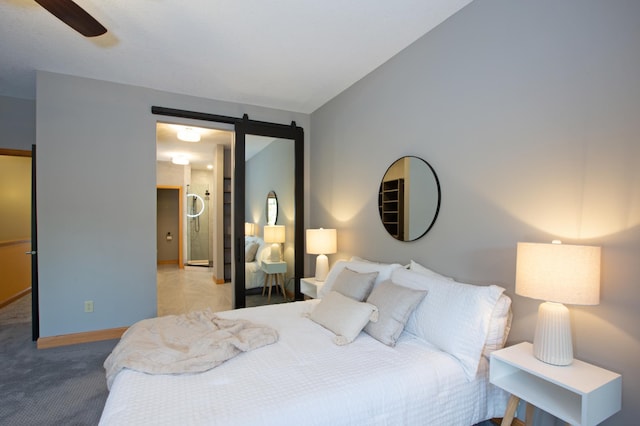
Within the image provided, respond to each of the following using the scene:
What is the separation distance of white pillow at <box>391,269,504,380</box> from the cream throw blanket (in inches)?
38.0

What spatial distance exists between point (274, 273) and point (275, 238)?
484 mm

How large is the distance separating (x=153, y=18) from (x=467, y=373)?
3.17 meters

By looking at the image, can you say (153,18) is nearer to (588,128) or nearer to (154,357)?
(154,357)

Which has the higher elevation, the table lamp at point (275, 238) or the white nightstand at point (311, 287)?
the table lamp at point (275, 238)

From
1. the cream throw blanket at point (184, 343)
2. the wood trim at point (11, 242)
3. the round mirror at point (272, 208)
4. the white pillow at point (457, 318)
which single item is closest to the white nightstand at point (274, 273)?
the round mirror at point (272, 208)

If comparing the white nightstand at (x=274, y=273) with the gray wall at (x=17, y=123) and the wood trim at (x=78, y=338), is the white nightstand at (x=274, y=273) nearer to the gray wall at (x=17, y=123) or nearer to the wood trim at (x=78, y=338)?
the wood trim at (x=78, y=338)

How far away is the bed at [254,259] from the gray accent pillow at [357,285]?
188 cm

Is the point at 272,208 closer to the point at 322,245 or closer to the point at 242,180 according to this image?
the point at 242,180

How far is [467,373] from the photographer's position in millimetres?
1752

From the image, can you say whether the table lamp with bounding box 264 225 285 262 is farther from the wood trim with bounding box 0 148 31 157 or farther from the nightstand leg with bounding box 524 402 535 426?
the nightstand leg with bounding box 524 402 535 426

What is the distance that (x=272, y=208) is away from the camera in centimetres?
435

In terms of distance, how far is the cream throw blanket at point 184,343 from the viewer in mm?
1664

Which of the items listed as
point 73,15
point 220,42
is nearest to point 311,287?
point 220,42

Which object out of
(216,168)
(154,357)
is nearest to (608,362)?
(154,357)
